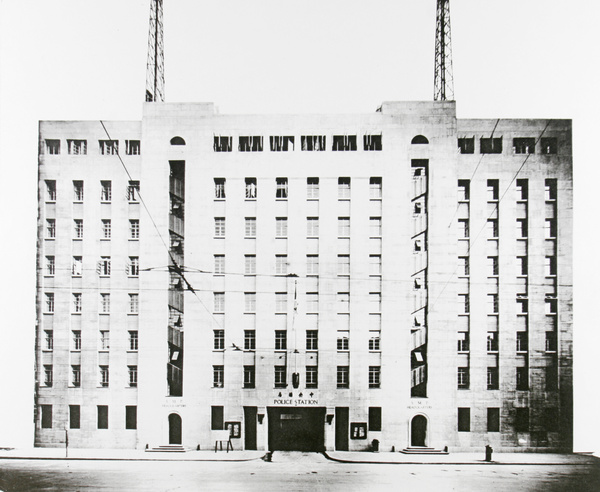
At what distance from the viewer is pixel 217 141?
142 ft

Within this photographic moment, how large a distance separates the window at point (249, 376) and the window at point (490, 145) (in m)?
21.0

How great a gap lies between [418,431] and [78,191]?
27.5 metres

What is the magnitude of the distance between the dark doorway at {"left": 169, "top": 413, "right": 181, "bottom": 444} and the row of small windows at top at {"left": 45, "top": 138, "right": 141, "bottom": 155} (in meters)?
17.5

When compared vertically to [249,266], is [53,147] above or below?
above

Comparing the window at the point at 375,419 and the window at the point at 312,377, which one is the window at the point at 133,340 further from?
the window at the point at 375,419

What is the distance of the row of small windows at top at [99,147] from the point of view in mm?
42406

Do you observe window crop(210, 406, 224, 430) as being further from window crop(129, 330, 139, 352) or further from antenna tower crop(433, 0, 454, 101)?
antenna tower crop(433, 0, 454, 101)

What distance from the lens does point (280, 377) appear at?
43219 millimetres

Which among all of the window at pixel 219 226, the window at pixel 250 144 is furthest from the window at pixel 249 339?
the window at pixel 250 144

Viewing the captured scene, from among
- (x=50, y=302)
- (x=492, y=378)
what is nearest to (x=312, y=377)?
(x=492, y=378)

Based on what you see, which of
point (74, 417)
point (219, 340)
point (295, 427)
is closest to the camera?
point (74, 417)

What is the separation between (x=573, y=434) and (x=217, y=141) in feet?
96.7

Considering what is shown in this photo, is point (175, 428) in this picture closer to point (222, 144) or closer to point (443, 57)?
point (222, 144)

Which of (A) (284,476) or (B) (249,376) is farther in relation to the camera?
(B) (249,376)
